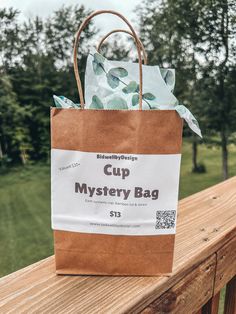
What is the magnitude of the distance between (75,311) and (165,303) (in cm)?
15

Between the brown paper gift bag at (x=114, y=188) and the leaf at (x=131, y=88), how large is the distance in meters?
0.05

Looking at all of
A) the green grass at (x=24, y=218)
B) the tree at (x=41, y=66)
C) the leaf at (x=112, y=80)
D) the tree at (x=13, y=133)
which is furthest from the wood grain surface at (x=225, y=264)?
the tree at (x=13, y=133)

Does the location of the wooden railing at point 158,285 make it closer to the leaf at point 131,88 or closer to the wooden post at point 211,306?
the wooden post at point 211,306

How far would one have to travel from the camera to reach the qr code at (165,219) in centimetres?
62

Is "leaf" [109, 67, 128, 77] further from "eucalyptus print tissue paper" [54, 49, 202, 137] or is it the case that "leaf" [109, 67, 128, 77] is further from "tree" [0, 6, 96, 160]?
"tree" [0, 6, 96, 160]

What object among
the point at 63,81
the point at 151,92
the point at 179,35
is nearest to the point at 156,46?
the point at 179,35

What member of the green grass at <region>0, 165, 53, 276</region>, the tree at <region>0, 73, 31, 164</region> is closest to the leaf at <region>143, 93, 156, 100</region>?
the green grass at <region>0, 165, 53, 276</region>

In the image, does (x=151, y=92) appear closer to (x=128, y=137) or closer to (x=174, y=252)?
(x=128, y=137)

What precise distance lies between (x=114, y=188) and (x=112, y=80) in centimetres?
18

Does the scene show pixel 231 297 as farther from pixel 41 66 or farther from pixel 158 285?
pixel 41 66

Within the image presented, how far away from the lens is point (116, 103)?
0.60 metres

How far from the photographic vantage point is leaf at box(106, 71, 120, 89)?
63 centimetres

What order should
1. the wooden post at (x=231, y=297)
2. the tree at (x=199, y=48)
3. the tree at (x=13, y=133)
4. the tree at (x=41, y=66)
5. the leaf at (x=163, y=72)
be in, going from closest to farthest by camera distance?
the leaf at (x=163, y=72)
the wooden post at (x=231, y=297)
the tree at (x=199, y=48)
the tree at (x=13, y=133)
the tree at (x=41, y=66)

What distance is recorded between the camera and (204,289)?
0.69 m
